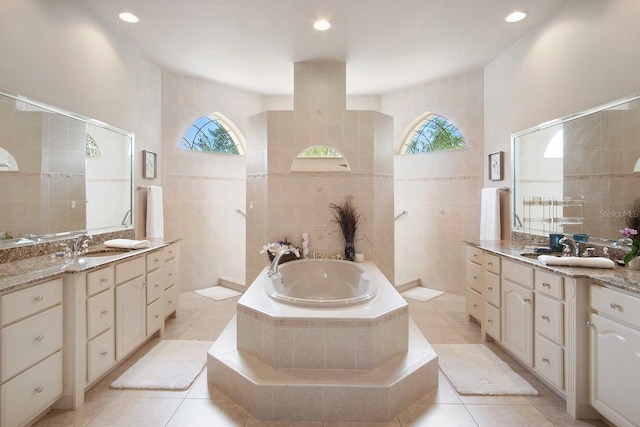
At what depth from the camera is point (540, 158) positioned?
120 inches

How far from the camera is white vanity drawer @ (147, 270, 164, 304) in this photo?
2.84m

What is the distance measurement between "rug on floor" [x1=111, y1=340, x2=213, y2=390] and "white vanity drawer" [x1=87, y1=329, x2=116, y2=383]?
15cm

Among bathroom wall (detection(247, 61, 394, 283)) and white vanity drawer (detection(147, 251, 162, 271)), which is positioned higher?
bathroom wall (detection(247, 61, 394, 283))

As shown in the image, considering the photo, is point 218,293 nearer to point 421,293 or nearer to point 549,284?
point 421,293

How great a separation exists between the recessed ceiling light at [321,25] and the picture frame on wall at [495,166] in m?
2.24

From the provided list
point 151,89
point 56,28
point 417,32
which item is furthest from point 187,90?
point 417,32

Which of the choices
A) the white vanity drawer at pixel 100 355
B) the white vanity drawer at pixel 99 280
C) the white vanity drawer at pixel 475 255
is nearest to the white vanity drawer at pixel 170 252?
the white vanity drawer at pixel 99 280

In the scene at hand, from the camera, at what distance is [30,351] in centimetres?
171

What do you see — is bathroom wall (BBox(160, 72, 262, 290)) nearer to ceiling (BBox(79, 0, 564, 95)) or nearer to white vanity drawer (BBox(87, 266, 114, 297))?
ceiling (BBox(79, 0, 564, 95))

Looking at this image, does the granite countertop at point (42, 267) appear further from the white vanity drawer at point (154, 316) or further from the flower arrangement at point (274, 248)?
the flower arrangement at point (274, 248)

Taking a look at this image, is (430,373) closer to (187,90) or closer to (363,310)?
(363,310)

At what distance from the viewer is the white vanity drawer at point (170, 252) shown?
10.4ft

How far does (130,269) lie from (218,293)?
6.54ft

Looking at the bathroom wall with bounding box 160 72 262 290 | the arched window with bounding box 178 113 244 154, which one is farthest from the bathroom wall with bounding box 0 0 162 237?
the arched window with bounding box 178 113 244 154
